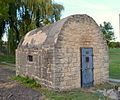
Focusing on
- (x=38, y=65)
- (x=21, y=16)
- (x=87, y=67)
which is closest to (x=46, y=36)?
(x=38, y=65)

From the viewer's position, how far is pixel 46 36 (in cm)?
1577

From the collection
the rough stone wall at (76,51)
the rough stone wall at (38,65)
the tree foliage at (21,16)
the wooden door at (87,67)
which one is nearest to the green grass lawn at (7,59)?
the tree foliage at (21,16)

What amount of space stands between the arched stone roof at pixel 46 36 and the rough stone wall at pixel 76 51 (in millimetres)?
275

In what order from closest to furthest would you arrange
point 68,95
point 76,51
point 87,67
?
point 68,95
point 76,51
point 87,67

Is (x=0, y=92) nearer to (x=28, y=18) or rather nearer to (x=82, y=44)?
(x=82, y=44)

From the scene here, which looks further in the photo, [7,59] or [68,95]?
[7,59]

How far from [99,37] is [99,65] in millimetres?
1504

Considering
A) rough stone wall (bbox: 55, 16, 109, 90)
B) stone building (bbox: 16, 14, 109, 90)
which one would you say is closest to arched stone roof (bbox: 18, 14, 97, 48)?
stone building (bbox: 16, 14, 109, 90)

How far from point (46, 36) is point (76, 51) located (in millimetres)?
2007

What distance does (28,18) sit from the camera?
3209 centimetres

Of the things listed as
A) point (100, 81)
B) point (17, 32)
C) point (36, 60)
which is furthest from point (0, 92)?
point (17, 32)

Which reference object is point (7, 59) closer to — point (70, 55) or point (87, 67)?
point (87, 67)

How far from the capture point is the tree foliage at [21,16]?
102 ft

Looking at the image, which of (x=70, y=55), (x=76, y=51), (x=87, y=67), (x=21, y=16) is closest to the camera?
(x=70, y=55)
